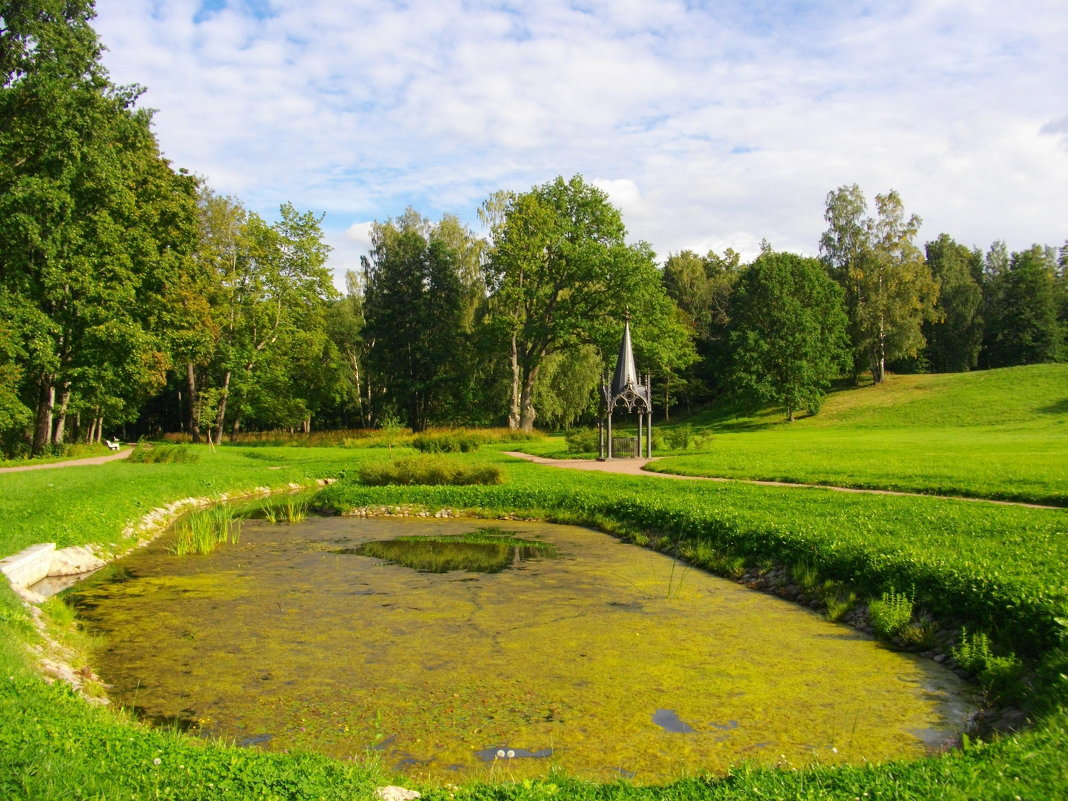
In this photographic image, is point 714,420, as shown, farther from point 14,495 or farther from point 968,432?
point 14,495

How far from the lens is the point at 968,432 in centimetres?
4212

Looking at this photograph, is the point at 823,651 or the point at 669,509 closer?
the point at 823,651

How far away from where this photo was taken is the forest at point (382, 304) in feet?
95.9

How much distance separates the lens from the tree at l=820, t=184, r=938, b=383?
64.4 meters

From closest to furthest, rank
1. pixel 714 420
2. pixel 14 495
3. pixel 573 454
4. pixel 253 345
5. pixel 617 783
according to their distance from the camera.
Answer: pixel 617 783 → pixel 14 495 → pixel 573 454 → pixel 253 345 → pixel 714 420

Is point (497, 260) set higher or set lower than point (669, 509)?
higher

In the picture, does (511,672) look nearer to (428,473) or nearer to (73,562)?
(73,562)

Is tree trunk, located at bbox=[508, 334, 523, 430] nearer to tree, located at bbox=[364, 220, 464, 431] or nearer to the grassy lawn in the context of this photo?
the grassy lawn

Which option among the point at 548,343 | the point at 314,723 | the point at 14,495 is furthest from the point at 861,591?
the point at 548,343

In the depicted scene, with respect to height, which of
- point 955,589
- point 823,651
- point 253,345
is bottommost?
point 823,651

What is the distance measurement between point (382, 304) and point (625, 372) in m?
32.7

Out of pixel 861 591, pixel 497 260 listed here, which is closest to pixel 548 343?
pixel 497 260

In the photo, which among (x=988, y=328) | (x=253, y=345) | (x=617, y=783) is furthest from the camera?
(x=988, y=328)

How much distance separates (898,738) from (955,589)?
3.20 m
